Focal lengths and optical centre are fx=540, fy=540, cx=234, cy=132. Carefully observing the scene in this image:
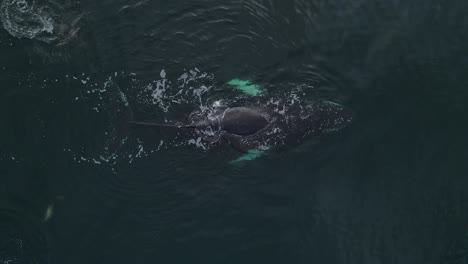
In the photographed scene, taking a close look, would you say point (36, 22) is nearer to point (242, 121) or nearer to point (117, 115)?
point (117, 115)

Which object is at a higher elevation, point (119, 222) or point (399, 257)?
point (119, 222)

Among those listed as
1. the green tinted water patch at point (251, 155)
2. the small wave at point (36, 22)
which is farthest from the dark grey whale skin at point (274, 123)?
the small wave at point (36, 22)

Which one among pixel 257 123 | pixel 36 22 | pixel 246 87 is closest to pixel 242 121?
pixel 257 123

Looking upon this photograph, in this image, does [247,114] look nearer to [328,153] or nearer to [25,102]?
[328,153]

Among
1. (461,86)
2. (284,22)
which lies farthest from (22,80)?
(461,86)

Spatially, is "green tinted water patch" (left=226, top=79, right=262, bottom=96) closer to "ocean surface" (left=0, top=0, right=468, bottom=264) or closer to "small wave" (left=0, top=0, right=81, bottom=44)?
"ocean surface" (left=0, top=0, right=468, bottom=264)

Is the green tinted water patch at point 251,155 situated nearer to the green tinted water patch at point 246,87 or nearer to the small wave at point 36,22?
the green tinted water patch at point 246,87

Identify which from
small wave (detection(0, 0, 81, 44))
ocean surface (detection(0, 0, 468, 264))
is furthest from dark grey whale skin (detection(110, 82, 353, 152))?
small wave (detection(0, 0, 81, 44))
